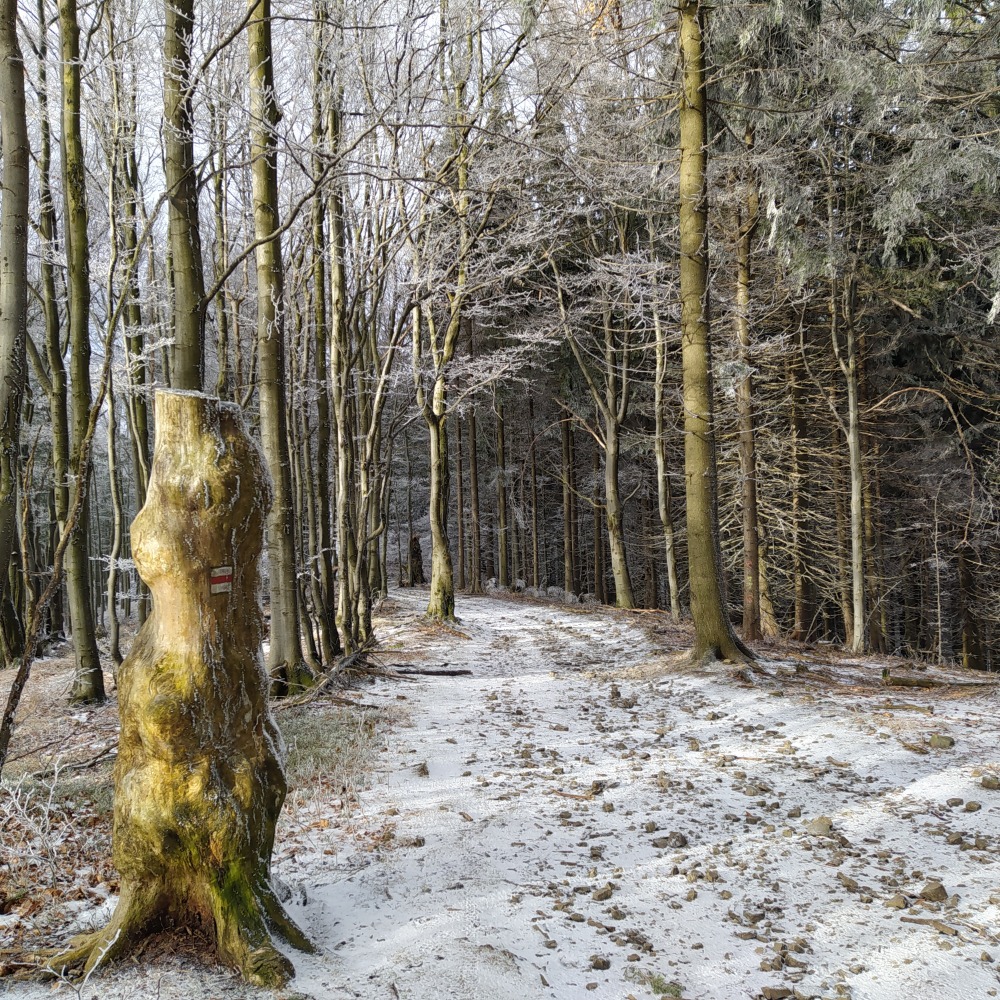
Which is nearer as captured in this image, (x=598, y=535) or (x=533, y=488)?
(x=598, y=535)

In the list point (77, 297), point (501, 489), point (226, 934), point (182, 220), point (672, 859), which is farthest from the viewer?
point (501, 489)

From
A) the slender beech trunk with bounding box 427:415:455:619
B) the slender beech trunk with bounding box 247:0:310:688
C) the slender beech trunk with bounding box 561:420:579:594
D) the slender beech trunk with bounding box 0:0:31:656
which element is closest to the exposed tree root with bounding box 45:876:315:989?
the slender beech trunk with bounding box 0:0:31:656

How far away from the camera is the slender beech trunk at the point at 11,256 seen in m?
3.61

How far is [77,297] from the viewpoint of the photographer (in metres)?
8.18

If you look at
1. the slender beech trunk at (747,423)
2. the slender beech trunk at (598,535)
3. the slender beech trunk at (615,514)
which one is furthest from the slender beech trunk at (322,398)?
the slender beech trunk at (598,535)

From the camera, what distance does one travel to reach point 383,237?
9.05 m

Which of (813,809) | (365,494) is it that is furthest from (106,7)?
(813,809)

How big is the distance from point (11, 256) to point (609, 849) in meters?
4.73

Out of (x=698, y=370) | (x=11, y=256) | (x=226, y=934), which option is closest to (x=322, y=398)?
(x=698, y=370)

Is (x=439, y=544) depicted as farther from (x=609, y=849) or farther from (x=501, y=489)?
(x=501, y=489)

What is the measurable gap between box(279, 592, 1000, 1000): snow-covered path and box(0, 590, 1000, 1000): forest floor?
2cm

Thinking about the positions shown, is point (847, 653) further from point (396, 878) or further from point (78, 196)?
point (78, 196)

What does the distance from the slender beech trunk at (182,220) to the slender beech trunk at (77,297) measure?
3.08 metres

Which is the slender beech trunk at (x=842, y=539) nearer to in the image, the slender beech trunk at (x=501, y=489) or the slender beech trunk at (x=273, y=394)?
the slender beech trunk at (x=501, y=489)
